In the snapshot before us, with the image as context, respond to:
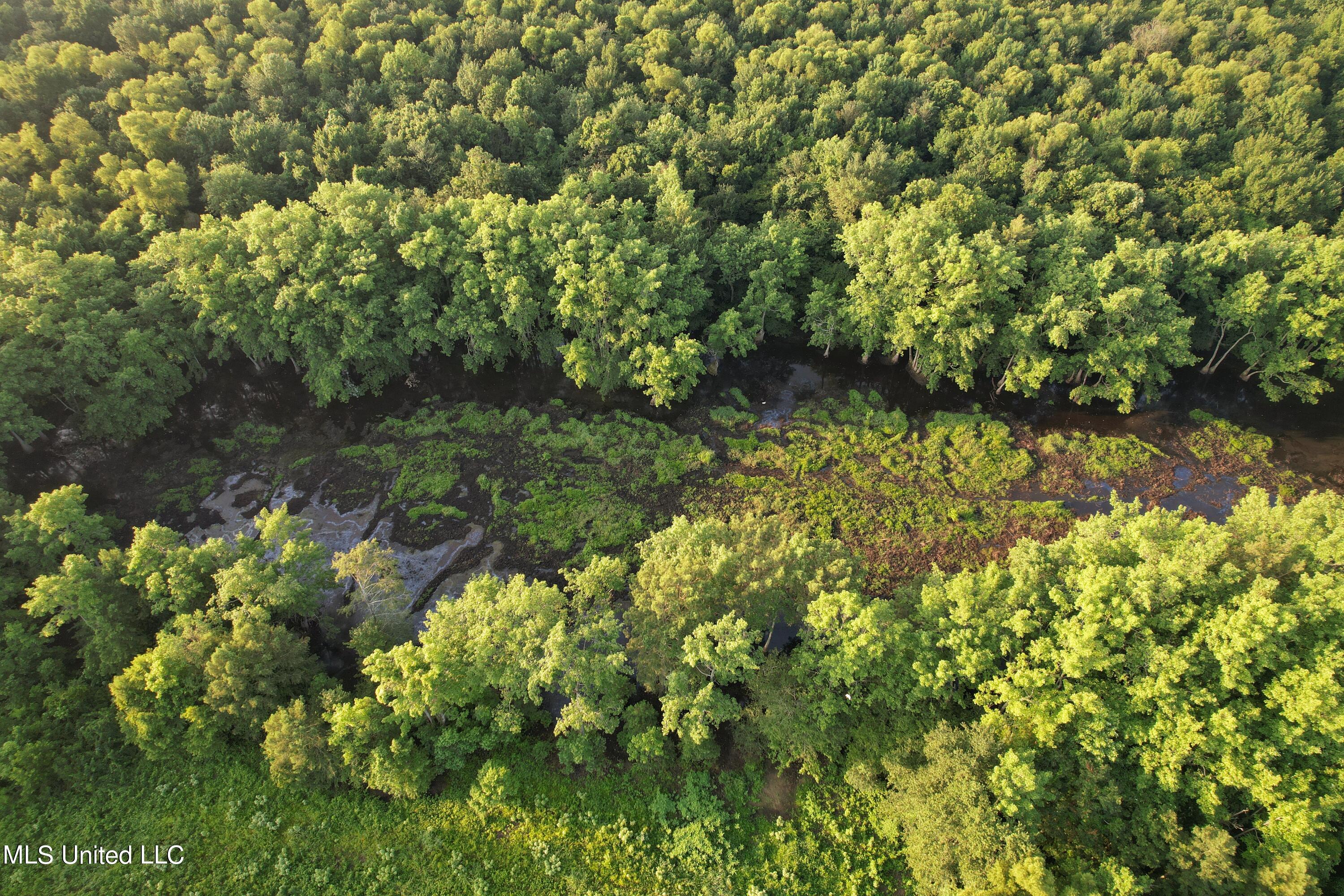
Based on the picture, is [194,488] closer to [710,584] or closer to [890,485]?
[710,584]

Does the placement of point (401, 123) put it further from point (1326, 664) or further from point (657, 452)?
point (1326, 664)

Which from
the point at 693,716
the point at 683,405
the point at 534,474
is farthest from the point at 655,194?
the point at 693,716

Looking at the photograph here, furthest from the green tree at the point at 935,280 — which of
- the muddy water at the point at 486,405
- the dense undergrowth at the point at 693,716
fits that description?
the dense undergrowth at the point at 693,716

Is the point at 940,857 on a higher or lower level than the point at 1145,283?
lower

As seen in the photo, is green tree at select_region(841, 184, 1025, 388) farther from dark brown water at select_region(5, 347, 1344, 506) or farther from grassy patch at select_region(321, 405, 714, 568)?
grassy patch at select_region(321, 405, 714, 568)

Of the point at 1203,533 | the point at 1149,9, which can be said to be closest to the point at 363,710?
the point at 1203,533

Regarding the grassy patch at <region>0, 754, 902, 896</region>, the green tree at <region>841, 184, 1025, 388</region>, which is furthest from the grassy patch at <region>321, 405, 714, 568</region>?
the green tree at <region>841, 184, 1025, 388</region>
